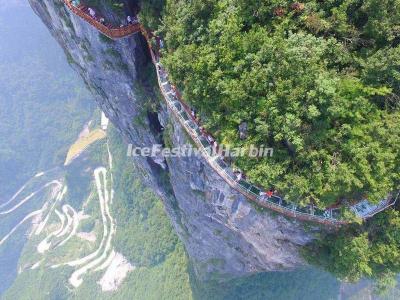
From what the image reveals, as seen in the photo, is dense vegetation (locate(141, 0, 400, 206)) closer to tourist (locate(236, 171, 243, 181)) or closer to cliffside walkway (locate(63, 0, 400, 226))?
cliffside walkway (locate(63, 0, 400, 226))

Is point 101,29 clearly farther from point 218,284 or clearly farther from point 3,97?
point 3,97

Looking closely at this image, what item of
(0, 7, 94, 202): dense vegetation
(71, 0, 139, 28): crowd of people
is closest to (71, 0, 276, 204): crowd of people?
(71, 0, 139, 28): crowd of people

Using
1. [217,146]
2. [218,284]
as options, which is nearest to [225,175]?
[217,146]

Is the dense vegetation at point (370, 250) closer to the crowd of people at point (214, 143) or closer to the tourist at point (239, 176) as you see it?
the crowd of people at point (214, 143)

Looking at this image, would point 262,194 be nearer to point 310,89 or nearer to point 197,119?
point 197,119

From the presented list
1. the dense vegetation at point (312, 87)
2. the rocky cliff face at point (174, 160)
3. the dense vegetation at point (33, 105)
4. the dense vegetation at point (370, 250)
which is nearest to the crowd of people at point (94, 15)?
the rocky cliff face at point (174, 160)

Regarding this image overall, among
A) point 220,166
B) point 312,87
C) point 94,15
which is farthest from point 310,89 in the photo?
point 94,15
